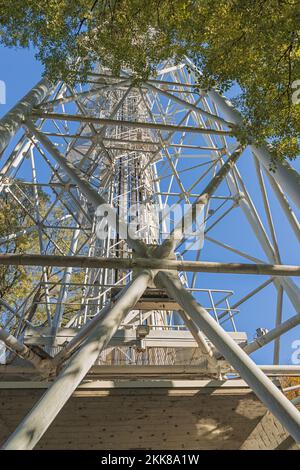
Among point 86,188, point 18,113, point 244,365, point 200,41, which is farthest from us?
point 18,113

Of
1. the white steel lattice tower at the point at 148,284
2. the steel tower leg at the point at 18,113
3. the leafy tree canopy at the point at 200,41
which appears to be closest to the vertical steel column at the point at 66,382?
the white steel lattice tower at the point at 148,284

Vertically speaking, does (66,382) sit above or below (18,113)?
below

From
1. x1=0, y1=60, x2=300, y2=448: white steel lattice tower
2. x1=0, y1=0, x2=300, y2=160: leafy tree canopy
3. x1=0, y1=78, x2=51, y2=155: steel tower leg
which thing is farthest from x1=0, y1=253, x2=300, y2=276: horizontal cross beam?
x1=0, y1=78, x2=51, y2=155: steel tower leg

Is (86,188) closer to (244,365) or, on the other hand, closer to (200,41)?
(200,41)

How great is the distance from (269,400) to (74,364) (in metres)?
2.17

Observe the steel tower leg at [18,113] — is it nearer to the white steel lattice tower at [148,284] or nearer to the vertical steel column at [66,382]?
the white steel lattice tower at [148,284]

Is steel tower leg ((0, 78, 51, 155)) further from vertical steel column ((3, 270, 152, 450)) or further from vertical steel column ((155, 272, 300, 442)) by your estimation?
vertical steel column ((155, 272, 300, 442))

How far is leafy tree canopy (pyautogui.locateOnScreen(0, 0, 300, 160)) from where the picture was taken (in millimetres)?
5969

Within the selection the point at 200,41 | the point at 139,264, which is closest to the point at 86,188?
the point at 139,264

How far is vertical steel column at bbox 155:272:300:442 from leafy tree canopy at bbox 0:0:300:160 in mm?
2946

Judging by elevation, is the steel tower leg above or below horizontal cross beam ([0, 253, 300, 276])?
above

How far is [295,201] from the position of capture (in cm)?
648

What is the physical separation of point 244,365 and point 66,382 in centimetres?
205

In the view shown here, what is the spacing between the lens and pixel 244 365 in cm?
470
